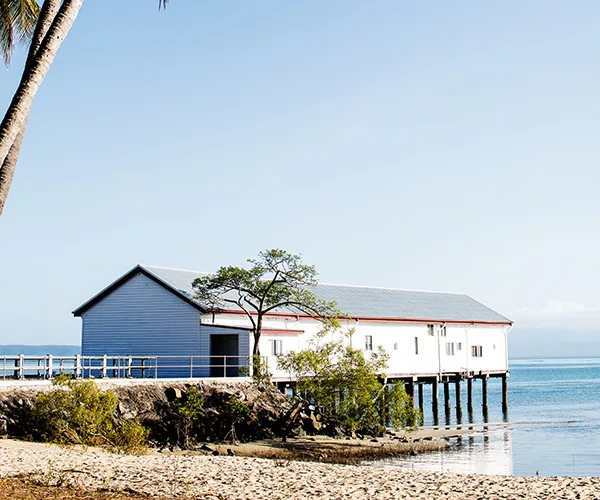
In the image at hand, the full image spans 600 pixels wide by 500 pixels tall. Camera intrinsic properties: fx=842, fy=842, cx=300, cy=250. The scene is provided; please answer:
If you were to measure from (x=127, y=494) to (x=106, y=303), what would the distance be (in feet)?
92.5

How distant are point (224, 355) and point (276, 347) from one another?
256 cm

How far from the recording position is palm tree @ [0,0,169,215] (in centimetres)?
1302

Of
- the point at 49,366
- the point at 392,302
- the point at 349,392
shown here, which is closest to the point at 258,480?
the point at 49,366

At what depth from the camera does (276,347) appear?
40.1 meters

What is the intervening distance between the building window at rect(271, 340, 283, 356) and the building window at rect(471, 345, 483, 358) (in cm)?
1827

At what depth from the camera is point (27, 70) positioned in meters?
13.7

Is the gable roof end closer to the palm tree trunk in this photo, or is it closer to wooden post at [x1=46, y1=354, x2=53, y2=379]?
wooden post at [x1=46, y1=354, x2=53, y2=379]

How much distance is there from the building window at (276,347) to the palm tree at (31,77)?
26.4 metres

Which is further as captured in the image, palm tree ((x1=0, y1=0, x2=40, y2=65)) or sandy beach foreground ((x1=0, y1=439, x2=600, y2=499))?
palm tree ((x1=0, y1=0, x2=40, y2=65))

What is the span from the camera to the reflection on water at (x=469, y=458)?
28812 millimetres

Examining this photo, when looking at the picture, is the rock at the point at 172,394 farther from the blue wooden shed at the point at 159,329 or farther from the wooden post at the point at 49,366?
the wooden post at the point at 49,366

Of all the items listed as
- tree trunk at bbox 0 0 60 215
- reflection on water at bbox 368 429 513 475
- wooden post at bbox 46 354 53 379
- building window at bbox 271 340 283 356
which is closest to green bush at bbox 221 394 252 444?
building window at bbox 271 340 283 356

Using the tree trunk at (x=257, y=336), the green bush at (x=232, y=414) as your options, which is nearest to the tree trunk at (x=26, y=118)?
the green bush at (x=232, y=414)

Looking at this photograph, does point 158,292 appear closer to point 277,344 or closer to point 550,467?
point 277,344
